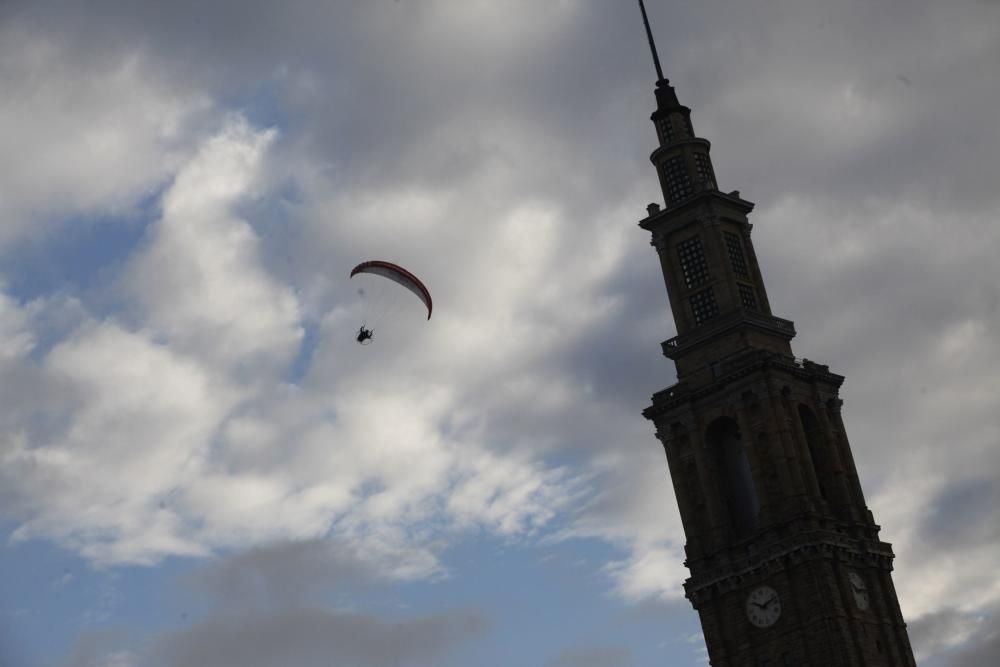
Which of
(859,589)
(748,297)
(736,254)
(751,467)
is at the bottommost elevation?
(859,589)

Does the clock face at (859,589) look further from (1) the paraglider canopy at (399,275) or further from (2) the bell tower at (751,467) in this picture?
(1) the paraglider canopy at (399,275)

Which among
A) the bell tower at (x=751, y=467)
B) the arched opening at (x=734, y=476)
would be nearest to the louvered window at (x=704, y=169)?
the bell tower at (x=751, y=467)

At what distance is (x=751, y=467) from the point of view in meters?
134

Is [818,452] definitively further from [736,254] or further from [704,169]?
[704,169]

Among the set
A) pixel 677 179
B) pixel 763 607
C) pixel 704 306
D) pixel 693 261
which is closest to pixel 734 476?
pixel 763 607

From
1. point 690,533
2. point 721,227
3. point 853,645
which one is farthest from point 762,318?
point 853,645

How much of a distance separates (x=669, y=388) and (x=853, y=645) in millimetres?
28890

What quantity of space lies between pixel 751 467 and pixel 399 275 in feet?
117

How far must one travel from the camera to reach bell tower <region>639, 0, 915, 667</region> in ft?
422

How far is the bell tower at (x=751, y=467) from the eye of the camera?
128750mm

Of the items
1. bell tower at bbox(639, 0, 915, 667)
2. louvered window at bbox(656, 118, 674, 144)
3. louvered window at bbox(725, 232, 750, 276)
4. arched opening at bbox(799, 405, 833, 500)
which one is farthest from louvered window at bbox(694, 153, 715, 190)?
arched opening at bbox(799, 405, 833, 500)

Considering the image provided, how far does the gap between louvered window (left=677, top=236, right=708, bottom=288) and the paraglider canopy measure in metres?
31.8

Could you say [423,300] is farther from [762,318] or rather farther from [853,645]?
[853,645]

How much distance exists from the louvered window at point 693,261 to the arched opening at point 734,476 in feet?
45.7
